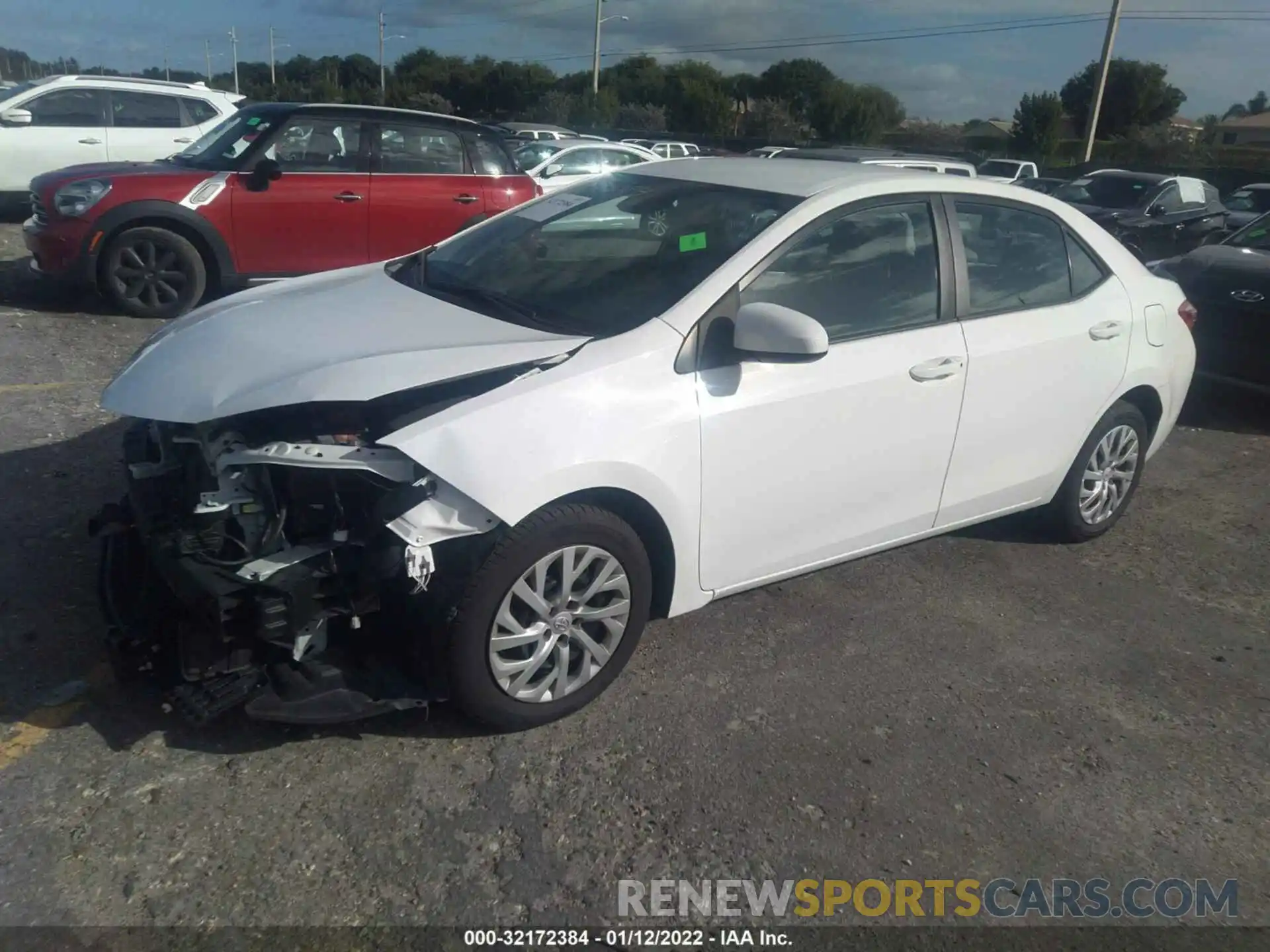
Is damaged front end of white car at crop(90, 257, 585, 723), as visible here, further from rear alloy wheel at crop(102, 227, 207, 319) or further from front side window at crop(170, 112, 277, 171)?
front side window at crop(170, 112, 277, 171)

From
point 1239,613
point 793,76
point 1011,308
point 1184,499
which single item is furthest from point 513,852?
point 793,76

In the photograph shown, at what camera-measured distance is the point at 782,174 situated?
4.30m

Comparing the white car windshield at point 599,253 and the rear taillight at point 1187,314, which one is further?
the rear taillight at point 1187,314

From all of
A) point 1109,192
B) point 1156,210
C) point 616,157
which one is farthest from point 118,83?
point 1109,192

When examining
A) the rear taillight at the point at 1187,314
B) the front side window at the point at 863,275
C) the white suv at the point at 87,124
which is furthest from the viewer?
the white suv at the point at 87,124

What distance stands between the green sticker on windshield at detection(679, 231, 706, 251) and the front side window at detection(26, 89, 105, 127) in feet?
35.7

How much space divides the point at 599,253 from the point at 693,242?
42cm

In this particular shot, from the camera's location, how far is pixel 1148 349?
4996 mm

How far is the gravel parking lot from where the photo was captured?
2764mm

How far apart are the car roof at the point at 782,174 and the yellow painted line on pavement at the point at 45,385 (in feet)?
12.9

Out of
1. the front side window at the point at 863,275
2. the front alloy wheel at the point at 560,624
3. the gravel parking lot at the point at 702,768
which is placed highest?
the front side window at the point at 863,275

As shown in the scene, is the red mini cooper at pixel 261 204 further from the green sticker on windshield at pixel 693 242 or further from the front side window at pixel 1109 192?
the front side window at pixel 1109 192

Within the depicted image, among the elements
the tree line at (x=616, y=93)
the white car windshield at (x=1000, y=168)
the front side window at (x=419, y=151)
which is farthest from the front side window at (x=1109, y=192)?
the tree line at (x=616, y=93)

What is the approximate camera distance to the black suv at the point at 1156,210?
16062 mm
